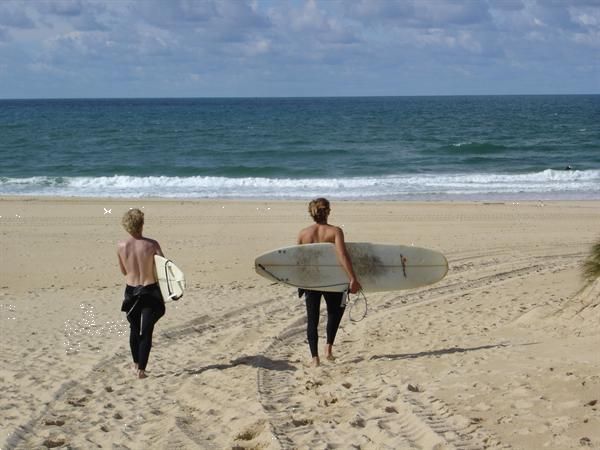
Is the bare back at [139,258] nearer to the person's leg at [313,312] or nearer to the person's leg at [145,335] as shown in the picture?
the person's leg at [145,335]

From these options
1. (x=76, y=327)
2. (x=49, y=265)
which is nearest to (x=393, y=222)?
(x=49, y=265)

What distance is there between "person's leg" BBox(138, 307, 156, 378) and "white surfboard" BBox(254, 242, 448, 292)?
1.11m

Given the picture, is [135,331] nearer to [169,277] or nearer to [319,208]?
[169,277]

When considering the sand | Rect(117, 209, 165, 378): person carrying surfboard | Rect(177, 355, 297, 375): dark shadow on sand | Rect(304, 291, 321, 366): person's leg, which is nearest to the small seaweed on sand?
the sand

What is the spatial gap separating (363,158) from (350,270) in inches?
1170

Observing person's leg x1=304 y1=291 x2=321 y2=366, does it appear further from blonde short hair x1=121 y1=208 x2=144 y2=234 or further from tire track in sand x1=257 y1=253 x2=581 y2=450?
blonde short hair x1=121 y1=208 x2=144 y2=234

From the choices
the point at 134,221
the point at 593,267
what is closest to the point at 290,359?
the point at 134,221

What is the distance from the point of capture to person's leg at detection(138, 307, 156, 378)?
6547mm

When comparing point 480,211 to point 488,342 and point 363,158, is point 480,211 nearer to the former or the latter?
point 488,342

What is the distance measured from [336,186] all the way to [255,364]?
1998 centimetres

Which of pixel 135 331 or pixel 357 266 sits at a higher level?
pixel 357 266

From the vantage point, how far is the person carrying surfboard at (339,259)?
6.57 metres

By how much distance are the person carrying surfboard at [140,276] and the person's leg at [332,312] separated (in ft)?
4.31

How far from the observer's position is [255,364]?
7.09m
